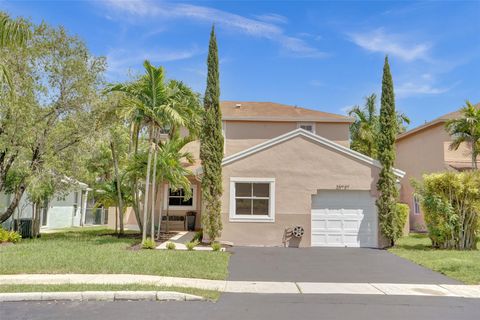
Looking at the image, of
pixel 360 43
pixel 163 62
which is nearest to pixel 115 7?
Answer: pixel 163 62

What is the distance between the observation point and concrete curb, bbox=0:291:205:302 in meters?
7.26

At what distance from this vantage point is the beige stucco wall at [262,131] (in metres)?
22.0

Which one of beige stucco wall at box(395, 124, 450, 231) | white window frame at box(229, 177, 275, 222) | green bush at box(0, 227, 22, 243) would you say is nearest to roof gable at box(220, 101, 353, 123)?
beige stucco wall at box(395, 124, 450, 231)

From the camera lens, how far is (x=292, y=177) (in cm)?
1564

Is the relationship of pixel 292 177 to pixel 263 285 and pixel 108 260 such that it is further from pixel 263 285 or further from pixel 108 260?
pixel 108 260

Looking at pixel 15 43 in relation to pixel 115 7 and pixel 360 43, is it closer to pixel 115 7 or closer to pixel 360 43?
pixel 115 7

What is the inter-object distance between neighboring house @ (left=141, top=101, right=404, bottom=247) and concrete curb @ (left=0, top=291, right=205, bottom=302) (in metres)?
8.02

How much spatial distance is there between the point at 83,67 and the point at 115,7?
3.59 m

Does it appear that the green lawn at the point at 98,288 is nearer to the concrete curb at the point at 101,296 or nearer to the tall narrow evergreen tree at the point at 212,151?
the concrete curb at the point at 101,296

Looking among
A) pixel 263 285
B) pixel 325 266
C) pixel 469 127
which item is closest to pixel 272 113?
pixel 469 127

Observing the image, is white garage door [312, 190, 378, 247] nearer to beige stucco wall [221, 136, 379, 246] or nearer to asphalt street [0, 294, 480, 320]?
beige stucco wall [221, 136, 379, 246]

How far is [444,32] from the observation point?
15242 millimetres

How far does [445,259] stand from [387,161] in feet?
14.9

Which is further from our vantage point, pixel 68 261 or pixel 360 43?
pixel 360 43
